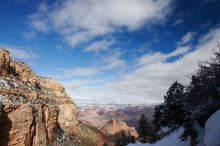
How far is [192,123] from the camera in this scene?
24031 mm

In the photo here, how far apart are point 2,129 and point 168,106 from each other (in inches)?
1348

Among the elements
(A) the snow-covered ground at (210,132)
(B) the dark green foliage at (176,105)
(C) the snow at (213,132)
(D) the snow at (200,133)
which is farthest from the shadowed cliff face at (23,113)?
(C) the snow at (213,132)

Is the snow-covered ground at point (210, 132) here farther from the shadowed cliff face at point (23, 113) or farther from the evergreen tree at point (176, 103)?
the shadowed cliff face at point (23, 113)

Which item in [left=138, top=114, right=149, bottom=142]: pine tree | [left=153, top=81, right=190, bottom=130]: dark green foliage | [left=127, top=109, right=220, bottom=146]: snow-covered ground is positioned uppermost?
[left=153, top=81, right=190, bottom=130]: dark green foliage

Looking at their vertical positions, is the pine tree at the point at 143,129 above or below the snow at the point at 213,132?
below

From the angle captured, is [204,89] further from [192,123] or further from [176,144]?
[176,144]

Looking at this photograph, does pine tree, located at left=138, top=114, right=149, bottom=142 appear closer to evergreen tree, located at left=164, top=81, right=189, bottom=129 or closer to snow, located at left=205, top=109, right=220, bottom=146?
evergreen tree, located at left=164, top=81, right=189, bottom=129

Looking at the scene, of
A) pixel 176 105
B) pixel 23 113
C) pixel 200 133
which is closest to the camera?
pixel 200 133

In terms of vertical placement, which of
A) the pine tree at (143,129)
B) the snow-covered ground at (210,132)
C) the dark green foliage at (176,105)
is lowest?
the pine tree at (143,129)

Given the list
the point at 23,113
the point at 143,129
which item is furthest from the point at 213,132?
the point at 143,129

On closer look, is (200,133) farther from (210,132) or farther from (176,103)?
(210,132)

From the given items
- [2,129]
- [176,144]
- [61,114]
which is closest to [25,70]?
[61,114]

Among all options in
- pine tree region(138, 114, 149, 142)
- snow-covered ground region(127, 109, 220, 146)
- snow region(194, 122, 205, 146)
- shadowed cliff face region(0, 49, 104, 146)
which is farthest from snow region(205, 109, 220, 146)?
pine tree region(138, 114, 149, 142)

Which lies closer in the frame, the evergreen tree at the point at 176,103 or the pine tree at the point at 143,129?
the evergreen tree at the point at 176,103
